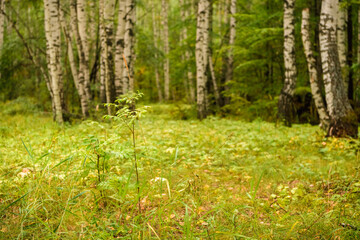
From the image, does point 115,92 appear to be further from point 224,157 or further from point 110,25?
point 224,157

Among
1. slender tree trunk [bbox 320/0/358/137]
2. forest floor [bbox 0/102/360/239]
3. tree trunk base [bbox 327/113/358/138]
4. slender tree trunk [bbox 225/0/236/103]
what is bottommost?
Answer: forest floor [bbox 0/102/360/239]

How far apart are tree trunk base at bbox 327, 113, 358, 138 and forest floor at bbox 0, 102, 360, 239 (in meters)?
0.29

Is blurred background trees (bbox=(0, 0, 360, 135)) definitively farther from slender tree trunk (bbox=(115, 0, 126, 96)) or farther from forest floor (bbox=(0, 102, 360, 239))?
forest floor (bbox=(0, 102, 360, 239))

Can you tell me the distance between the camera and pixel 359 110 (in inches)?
340

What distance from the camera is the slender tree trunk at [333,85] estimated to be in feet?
17.4

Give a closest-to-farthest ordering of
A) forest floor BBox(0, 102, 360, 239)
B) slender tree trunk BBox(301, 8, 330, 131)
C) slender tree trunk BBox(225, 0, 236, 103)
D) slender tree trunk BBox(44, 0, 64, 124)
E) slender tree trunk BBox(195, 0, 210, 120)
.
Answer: forest floor BBox(0, 102, 360, 239)
slender tree trunk BBox(301, 8, 330, 131)
slender tree trunk BBox(44, 0, 64, 124)
slender tree trunk BBox(195, 0, 210, 120)
slender tree trunk BBox(225, 0, 236, 103)

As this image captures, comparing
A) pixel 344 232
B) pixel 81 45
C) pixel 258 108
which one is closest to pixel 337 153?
pixel 344 232

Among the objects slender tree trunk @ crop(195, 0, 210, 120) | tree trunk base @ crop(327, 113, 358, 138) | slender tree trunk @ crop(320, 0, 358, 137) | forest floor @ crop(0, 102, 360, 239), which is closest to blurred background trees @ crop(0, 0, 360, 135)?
slender tree trunk @ crop(195, 0, 210, 120)

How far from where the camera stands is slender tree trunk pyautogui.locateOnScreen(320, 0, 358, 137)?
5.31m

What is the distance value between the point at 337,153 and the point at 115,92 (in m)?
7.57

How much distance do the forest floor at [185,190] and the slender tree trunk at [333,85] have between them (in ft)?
1.33

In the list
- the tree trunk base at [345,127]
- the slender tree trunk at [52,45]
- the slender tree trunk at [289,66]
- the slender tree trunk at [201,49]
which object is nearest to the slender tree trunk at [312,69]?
the slender tree trunk at [289,66]

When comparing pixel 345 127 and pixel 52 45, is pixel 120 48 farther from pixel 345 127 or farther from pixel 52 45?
pixel 345 127

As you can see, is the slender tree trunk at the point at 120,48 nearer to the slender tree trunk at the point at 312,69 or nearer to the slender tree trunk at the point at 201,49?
the slender tree trunk at the point at 201,49
